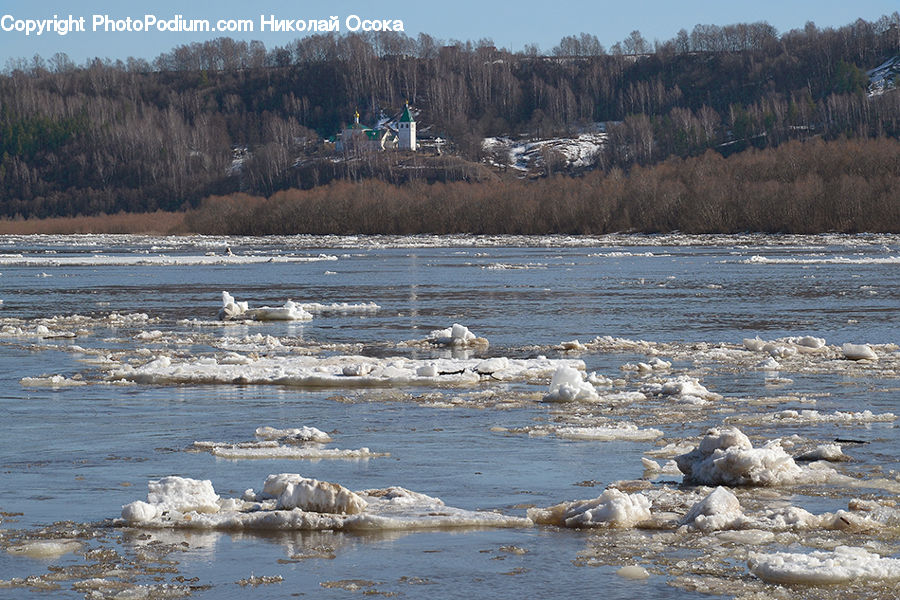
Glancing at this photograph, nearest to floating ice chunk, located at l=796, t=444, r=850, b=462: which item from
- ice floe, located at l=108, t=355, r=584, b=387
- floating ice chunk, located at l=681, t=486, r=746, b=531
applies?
floating ice chunk, located at l=681, t=486, r=746, b=531

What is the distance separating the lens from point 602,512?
9.50 meters

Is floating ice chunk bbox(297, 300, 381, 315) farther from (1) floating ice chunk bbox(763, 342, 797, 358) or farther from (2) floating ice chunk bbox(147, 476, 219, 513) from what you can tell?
(2) floating ice chunk bbox(147, 476, 219, 513)

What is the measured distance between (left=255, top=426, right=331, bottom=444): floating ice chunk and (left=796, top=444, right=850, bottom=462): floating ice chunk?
15.5 feet

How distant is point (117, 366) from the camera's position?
64.6ft

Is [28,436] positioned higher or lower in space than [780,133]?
lower

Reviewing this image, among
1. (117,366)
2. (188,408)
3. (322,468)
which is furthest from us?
(117,366)

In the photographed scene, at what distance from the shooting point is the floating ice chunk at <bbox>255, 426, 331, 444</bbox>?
13094mm

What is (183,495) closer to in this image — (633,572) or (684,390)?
(633,572)

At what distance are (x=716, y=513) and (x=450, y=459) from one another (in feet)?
11.1

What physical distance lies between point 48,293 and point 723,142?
16790cm

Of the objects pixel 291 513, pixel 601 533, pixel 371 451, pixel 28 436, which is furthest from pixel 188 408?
pixel 601 533

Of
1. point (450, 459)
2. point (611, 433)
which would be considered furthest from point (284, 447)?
point (611, 433)

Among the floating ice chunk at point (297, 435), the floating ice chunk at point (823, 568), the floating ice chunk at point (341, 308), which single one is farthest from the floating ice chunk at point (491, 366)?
the floating ice chunk at point (341, 308)

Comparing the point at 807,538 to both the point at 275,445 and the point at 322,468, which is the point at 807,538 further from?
the point at 275,445
